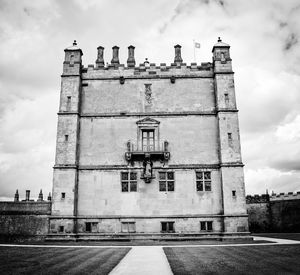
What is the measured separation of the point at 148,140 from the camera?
79.4ft

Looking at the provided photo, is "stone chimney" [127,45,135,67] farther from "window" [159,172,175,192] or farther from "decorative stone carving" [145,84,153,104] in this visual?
"window" [159,172,175,192]

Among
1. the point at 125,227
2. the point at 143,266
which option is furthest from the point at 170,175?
the point at 143,266

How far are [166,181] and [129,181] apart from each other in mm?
2899

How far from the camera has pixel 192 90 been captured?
25.2 metres

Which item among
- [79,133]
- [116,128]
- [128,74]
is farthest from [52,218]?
[128,74]

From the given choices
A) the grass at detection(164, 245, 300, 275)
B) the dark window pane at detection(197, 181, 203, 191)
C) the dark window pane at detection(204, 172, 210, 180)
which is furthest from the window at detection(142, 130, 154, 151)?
the grass at detection(164, 245, 300, 275)

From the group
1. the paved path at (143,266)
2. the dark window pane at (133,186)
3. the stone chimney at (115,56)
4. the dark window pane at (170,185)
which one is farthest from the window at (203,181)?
the stone chimney at (115,56)

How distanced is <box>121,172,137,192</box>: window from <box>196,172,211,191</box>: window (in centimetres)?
493

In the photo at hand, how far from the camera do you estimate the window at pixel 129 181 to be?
2317 cm

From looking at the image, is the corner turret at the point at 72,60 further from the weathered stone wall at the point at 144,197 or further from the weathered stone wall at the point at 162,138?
the weathered stone wall at the point at 144,197

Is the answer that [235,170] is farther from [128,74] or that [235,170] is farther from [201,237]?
[128,74]

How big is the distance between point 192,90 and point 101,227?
43.6 ft

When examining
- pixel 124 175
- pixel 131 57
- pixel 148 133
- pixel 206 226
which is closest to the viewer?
pixel 206 226

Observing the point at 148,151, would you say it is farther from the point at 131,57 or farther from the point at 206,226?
the point at 131,57
